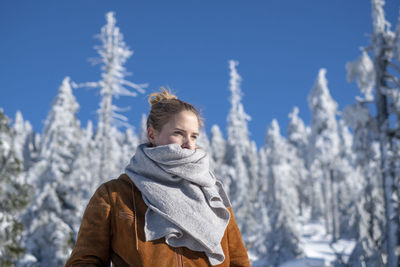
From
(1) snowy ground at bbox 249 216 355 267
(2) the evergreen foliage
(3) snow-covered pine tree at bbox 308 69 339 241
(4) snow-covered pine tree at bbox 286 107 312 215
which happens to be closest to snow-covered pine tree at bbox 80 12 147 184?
(2) the evergreen foliage

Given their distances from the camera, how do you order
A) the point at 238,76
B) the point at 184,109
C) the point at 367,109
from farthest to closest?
the point at 238,76 → the point at 367,109 → the point at 184,109

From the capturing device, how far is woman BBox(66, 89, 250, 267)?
2391mm

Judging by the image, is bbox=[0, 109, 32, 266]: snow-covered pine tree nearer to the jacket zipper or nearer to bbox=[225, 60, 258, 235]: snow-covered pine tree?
the jacket zipper

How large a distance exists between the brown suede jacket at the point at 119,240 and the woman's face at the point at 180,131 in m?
0.43

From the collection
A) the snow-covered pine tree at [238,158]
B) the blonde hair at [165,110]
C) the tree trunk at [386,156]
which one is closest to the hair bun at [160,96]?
the blonde hair at [165,110]

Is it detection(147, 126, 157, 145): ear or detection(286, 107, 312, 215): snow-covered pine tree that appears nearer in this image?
detection(147, 126, 157, 145): ear

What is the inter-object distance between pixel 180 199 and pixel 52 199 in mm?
19307

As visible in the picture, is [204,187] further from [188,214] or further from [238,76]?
[238,76]

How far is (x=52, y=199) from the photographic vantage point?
792 inches

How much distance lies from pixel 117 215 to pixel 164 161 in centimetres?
44

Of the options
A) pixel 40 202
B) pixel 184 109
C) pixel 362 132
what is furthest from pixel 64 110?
pixel 184 109

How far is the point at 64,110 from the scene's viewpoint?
23391 mm

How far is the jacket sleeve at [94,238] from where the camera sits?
2342 mm

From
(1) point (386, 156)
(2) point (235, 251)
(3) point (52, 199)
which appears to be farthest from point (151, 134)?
(3) point (52, 199)
